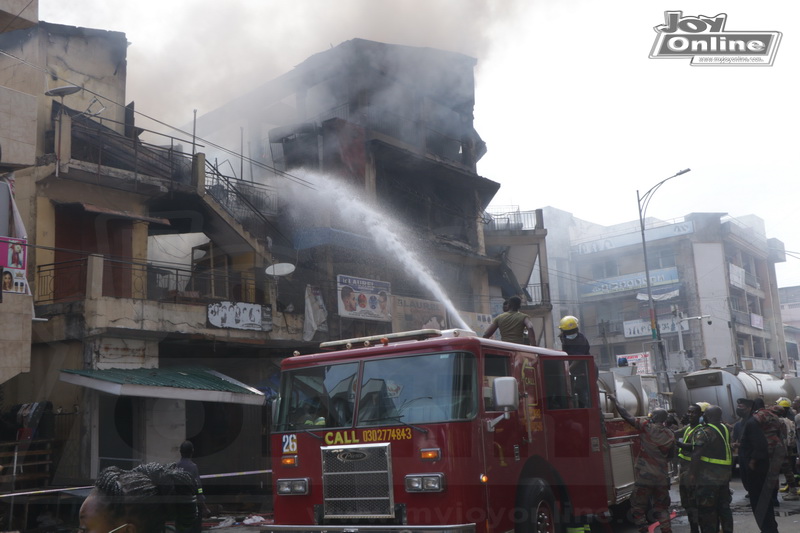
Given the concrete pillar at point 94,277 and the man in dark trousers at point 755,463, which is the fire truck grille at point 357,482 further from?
the concrete pillar at point 94,277

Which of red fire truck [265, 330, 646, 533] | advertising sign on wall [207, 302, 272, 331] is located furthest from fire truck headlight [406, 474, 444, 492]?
advertising sign on wall [207, 302, 272, 331]

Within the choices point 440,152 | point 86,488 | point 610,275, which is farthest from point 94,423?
point 610,275

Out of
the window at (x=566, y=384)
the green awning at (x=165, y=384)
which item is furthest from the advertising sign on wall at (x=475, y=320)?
the window at (x=566, y=384)

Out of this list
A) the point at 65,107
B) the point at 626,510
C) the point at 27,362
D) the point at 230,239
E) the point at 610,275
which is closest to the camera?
the point at 626,510

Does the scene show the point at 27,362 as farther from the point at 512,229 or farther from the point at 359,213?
the point at 512,229

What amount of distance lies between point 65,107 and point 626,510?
13850 mm

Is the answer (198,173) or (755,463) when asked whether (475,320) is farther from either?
(755,463)

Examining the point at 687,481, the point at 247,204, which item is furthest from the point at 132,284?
the point at 687,481

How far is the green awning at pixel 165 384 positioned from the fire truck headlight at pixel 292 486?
21.1ft

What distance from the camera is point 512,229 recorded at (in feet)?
97.2

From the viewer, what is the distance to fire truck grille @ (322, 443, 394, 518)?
6.76 m

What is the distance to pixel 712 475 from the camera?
8258 millimetres

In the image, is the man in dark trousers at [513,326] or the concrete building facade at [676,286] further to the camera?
the concrete building facade at [676,286]

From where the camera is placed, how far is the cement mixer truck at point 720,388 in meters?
17.6
